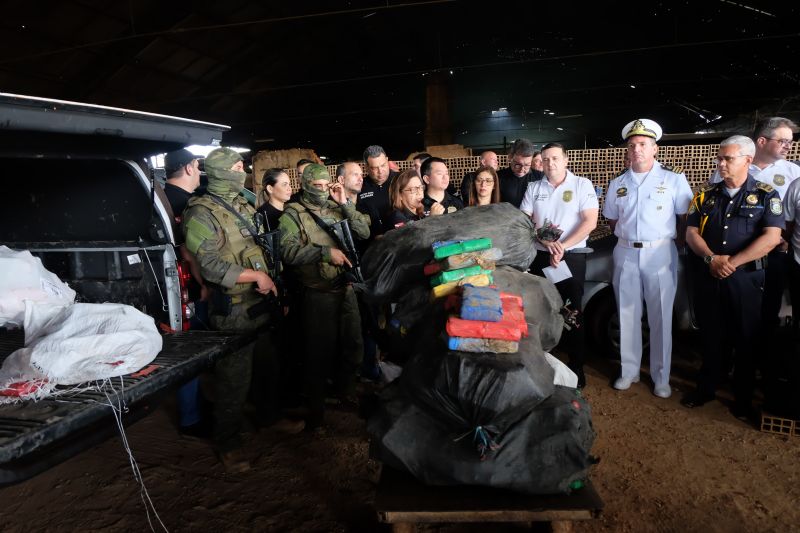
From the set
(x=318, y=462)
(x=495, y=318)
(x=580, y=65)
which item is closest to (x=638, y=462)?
(x=495, y=318)

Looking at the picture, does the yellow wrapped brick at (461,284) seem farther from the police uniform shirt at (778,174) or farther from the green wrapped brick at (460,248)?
the police uniform shirt at (778,174)

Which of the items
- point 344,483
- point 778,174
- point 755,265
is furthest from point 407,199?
point 778,174

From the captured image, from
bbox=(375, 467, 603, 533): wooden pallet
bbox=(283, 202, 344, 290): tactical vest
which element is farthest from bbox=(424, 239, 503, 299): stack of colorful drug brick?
bbox=(283, 202, 344, 290): tactical vest

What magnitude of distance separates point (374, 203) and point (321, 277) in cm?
117

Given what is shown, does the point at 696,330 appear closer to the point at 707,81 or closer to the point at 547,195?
the point at 547,195

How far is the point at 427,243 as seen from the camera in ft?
8.59

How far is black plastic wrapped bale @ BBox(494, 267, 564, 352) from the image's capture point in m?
2.41

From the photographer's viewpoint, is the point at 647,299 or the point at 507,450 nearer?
the point at 507,450

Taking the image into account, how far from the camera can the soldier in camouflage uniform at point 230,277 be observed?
9.18ft

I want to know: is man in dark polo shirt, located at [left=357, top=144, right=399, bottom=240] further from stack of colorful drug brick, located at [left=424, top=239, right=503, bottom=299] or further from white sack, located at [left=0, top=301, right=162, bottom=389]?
white sack, located at [left=0, top=301, right=162, bottom=389]

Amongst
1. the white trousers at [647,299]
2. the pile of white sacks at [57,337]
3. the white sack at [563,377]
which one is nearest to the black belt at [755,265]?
the white trousers at [647,299]

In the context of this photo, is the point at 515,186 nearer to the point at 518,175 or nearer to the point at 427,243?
the point at 518,175

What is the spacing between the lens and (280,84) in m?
12.2

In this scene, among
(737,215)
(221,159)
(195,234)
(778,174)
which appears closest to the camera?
(195,234)
